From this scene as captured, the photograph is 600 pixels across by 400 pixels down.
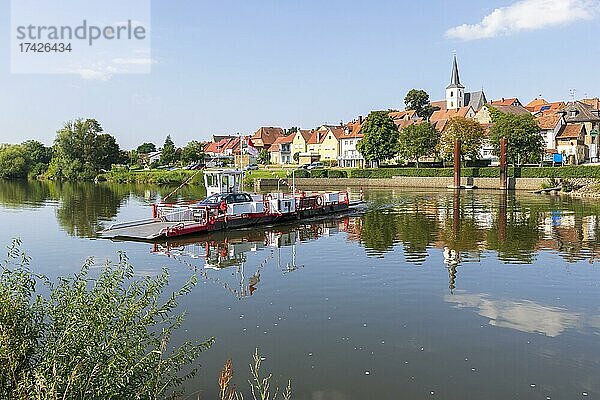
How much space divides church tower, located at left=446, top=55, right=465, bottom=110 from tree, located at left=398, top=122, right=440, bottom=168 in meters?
57.4

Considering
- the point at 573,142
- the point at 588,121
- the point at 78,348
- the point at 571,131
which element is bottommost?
the point at 78,348

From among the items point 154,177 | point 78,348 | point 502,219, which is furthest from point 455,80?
point 78,348

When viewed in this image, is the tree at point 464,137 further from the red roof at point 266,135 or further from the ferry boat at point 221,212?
the red roof at point 266,135

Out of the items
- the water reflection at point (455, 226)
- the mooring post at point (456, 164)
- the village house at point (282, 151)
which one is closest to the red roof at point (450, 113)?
the village house at point (282, 151)

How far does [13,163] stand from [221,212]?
96295 millimetres

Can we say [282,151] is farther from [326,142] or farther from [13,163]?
[13,163]

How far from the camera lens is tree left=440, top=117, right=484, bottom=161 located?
7394 cm

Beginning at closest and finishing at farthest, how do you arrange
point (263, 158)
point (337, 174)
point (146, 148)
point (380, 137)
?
point (337, 174), point (380, 137), point (263, 158), point (146, 148)

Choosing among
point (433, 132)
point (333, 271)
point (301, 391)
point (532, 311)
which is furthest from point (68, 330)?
point (433, 132)

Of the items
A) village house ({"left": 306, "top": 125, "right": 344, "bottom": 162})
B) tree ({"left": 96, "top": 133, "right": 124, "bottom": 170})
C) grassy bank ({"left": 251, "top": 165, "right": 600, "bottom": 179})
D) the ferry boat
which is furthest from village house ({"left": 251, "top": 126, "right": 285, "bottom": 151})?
the ferry boat

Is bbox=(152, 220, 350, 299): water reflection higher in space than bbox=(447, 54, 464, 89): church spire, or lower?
lower

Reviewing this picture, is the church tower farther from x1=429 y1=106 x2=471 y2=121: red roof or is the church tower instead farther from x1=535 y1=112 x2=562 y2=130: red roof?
x1=535 y1=112 x2=562 y2=130: red roof

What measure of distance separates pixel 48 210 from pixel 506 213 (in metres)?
31.4

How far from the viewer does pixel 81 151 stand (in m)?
105
